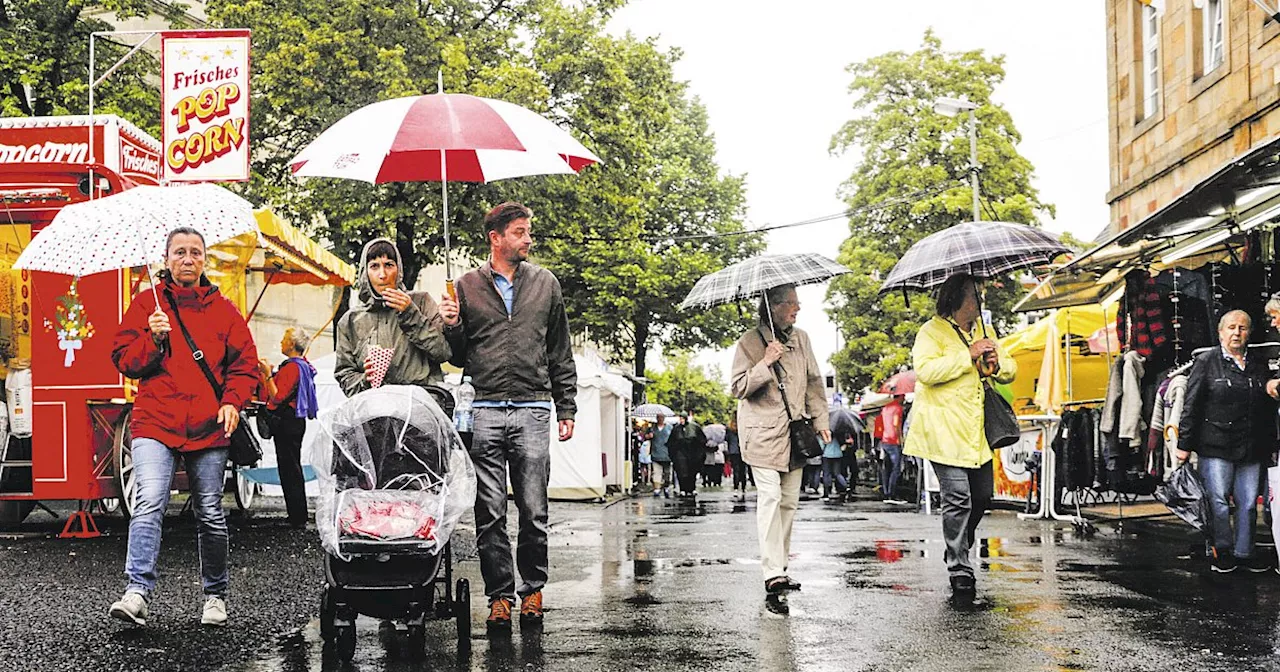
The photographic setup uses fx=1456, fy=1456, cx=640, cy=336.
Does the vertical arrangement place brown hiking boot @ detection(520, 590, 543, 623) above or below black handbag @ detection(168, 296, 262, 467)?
below

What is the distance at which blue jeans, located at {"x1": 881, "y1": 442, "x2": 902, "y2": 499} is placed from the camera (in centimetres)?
2462

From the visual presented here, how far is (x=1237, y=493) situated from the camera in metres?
9.86

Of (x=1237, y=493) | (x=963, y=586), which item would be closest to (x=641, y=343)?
(x=1237, y=493)

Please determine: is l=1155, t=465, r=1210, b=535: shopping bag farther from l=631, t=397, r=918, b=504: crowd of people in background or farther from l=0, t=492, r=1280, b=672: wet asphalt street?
l=631, t=397, r=918, b=504: crowd of people in background

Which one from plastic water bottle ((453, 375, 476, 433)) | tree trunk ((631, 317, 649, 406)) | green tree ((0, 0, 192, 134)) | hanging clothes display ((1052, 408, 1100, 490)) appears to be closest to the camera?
plastic water bottle ((453, 375, 476, 433))

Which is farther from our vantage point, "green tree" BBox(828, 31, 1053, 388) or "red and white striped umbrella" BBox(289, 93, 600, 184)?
"green tree" BBox(828, 31, 1053, 388)

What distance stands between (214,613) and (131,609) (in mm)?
456

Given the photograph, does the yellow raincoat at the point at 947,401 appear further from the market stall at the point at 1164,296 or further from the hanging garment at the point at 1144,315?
the hanging garment at the point at 1144,315

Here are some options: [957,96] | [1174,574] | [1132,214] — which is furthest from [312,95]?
[957,96]

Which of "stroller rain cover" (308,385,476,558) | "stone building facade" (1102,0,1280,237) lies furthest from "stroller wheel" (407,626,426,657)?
"stone building facade" (1102,0,1280,237)

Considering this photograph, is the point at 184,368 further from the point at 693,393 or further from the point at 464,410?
the point at 693,393

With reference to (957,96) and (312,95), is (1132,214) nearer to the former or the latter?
(312,95)

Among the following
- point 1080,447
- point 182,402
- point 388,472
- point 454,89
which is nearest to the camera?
point 388,472

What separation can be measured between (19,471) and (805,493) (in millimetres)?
18407
